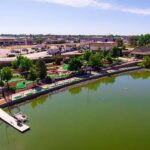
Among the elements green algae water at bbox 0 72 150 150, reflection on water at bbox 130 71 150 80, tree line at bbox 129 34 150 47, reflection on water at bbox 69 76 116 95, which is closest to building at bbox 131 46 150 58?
→ reflection on water at bbox 130 71 150 80

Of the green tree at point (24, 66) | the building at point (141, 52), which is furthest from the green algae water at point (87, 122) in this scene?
the building at point (141, 52)

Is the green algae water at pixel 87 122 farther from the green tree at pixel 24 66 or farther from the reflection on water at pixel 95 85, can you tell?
the green tree at pixel 24 66

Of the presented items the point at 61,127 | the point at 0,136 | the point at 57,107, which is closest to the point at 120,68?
the point at 57,107

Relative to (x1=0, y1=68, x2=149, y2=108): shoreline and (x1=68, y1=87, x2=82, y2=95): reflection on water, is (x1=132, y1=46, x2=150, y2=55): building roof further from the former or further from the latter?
(x1=68, y1=87, x2=82, y2=95): reflection on water

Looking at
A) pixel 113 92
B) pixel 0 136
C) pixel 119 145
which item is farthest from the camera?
pixel 113 92

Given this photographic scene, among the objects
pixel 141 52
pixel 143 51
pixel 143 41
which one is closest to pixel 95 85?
pixel 141 52

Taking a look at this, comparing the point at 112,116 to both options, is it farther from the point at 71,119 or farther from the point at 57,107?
the point at 57,107
